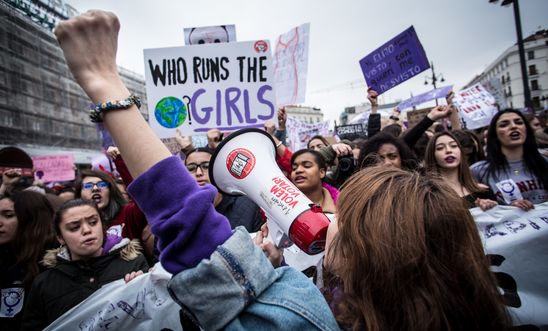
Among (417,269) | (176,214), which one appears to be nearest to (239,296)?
(176,214)

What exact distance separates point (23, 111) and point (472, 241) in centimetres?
2110

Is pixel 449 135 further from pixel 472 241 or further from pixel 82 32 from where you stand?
pixel 82 32

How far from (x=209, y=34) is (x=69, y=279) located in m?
2.26

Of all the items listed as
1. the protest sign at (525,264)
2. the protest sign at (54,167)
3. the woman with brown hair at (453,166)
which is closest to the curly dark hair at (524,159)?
the woman with brown hair at (453,166)

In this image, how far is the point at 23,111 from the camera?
55.2 feet

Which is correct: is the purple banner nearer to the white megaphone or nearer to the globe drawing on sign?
the globe drawing on sign

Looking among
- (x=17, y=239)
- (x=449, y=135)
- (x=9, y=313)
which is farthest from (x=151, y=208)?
(x=449, y=135)

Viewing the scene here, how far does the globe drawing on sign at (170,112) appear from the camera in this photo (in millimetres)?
2766

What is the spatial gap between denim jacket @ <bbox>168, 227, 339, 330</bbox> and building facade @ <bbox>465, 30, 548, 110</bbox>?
55.8 m

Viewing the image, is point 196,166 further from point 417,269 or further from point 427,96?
point 427,96

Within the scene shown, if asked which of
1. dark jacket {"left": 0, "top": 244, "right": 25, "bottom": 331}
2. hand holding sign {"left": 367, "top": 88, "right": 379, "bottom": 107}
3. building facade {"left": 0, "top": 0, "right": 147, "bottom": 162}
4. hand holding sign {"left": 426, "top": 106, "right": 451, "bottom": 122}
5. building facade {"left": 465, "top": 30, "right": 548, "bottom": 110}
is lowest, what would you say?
dark jacket {"left": 0, "top": 244, "right": 25, "bottom": 331}

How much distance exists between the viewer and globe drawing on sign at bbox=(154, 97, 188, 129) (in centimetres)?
277

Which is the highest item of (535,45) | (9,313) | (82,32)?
(535,45)

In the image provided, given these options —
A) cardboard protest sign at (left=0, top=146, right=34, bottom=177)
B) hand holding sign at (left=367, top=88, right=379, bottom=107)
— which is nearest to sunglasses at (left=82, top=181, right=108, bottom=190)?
hand holding sign at (left=367, top=88, right=379, bottom=107)
